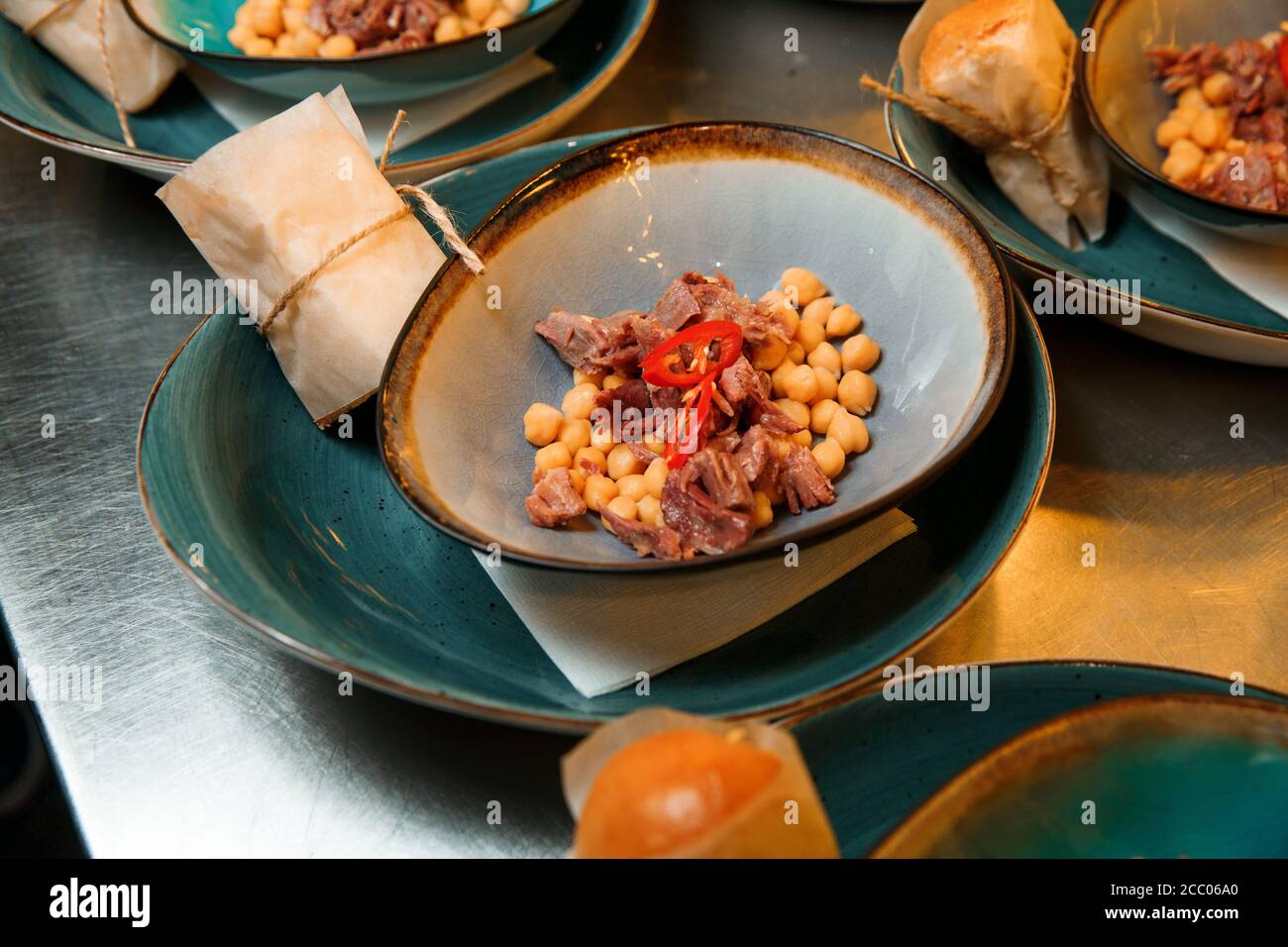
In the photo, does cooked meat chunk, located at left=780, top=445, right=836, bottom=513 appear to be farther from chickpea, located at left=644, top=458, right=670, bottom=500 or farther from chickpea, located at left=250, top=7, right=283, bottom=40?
chickpea, located at left=250, top=7, right=283, bottom=40

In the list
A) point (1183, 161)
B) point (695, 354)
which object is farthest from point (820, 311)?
point (1183, 161)

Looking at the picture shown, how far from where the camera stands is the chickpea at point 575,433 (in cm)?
145

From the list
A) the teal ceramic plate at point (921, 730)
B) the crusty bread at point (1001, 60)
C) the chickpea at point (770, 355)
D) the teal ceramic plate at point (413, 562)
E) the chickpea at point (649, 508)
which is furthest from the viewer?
the crusty bread at point (1001, 60)

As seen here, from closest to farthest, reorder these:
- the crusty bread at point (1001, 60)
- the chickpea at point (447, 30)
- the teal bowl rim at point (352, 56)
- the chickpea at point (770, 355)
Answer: the chickpea at point (770, 355) < the crusty bread at point (1001, 60) < the teal bowl rim at point (352, 56) < the chickpea at point (447, 30)

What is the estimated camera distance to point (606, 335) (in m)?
1.45

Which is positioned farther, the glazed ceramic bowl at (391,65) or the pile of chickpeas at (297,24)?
the pile of chickpeas at (297,24)

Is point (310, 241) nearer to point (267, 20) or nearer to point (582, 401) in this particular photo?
point (582, 401)

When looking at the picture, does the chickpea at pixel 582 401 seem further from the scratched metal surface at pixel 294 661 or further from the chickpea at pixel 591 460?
the scratched metal surface at pixel 294 661

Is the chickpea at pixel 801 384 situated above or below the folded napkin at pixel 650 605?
above

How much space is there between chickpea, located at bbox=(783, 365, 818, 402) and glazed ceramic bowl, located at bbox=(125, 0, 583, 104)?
816 millimetres

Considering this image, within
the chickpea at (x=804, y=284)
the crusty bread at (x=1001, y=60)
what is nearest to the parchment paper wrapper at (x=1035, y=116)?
the crusty bread at (x=1001, y=60)

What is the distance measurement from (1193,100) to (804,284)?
0.87 meters

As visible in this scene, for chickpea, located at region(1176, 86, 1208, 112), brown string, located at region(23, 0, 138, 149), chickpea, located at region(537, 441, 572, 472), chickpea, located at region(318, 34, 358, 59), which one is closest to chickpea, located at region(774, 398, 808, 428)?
chickpea, located at region(537, 441, 572, 472)
